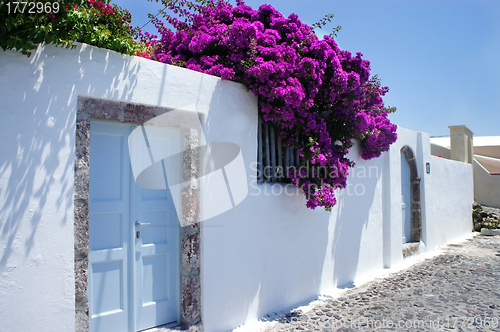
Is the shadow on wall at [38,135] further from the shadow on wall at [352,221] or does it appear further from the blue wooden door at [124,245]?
the shadow on wall at [352,221]

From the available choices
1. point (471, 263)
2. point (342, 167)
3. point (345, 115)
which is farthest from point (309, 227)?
point (471, 263)

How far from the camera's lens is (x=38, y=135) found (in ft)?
9.34

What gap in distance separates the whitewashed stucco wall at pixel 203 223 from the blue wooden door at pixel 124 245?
1.09ft

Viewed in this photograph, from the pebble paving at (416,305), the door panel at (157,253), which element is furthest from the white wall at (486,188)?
the door panel at (157,253)

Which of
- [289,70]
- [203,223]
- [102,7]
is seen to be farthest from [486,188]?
[102,7]

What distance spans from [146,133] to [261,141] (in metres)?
1.64

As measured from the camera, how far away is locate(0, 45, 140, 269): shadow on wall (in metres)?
2.70

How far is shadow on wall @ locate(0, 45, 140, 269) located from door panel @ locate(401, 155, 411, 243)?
7.43 m

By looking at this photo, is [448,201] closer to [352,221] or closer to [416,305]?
[352,221]

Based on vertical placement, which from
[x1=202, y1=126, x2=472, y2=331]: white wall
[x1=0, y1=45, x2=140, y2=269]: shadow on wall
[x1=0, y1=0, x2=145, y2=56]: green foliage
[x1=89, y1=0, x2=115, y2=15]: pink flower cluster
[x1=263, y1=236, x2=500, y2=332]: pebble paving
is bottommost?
[x1=263, y1=236, x2=500, y2=332]: pebble paving

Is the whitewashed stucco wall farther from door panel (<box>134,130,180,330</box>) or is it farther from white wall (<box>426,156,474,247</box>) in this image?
white wall (<box>426,156,474,247</box>)

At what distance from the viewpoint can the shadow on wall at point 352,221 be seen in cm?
580

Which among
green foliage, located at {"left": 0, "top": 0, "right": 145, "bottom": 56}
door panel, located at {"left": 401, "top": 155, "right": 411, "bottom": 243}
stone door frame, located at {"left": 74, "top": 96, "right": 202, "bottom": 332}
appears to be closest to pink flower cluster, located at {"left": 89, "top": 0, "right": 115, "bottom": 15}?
green foliage, located at {"left": 0, "top": 0, "right": 145, "bottom": 56}

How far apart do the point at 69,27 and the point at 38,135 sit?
35.1 inches
